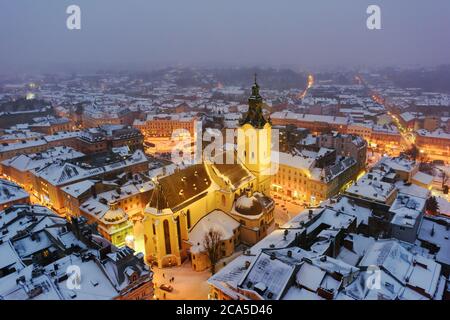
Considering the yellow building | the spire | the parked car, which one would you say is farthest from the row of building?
the spire

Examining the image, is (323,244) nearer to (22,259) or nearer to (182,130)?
(22,259)

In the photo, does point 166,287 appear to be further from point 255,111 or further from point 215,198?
point 255,111

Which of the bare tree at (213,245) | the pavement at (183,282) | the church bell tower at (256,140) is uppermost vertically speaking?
the church bell tower at (256,140)

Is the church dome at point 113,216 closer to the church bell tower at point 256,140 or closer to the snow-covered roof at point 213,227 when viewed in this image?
the snow-covered roof at point 213,227

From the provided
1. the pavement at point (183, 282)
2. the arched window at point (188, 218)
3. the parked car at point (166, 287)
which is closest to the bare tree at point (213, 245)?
the pavement at point (183, 282)

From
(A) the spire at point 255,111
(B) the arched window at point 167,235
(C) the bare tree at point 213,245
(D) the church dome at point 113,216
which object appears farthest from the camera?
(A) the spire at point 255,111

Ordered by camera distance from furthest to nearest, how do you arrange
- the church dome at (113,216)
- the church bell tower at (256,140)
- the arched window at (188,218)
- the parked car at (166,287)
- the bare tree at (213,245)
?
the church bell tower at (256,140) → the church dome at (113,216) → the arched window at (188,218) → the bare tree at (213,245) → the parked car at (166,287)

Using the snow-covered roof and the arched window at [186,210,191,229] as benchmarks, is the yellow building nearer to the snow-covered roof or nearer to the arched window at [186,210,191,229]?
the arched window at [186,210,191,229]

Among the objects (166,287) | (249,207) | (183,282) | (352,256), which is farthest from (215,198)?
(352,256)

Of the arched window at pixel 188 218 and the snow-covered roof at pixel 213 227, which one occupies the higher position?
the arched window at pixel 188 218
